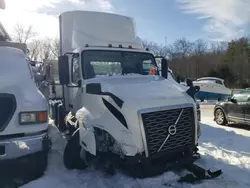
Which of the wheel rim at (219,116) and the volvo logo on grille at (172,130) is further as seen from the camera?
the wheel rim at (219,116)

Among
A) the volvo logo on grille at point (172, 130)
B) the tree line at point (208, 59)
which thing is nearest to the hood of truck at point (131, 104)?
the volvo logo on grille at point (172, 130)

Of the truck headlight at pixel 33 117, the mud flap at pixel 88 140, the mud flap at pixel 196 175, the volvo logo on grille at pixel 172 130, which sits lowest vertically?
the mud flap at pixel 196 175

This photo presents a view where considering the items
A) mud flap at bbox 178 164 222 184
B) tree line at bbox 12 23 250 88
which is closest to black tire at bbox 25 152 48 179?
mud flap at bbox 178 164 222 184

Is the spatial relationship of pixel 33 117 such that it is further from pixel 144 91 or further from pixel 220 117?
pixel 220 117

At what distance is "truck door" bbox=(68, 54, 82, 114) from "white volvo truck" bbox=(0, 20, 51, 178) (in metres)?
1.25

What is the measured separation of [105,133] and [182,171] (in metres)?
1.70

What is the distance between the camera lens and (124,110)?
4637 mm

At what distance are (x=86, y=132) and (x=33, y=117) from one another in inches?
36.8

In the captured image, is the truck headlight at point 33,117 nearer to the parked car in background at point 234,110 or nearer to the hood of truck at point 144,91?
the hood of truck at point 144,91

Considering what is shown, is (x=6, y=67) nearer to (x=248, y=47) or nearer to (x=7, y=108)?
(x=7, y=108)

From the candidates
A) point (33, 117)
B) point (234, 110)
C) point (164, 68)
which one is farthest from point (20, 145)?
point (234, 110)

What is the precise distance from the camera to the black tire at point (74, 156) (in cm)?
553

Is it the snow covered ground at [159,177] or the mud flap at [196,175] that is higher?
the mud flap at [196,175]

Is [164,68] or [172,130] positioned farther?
[164,68]
